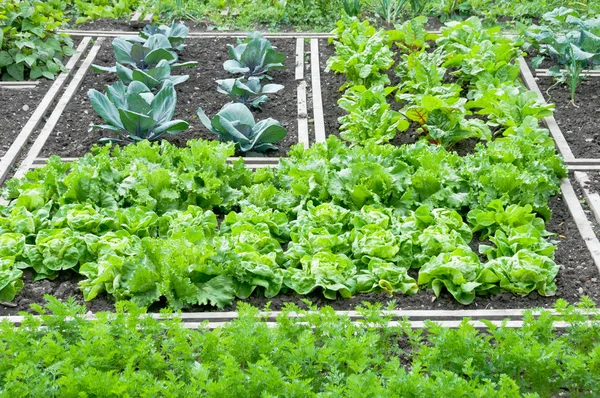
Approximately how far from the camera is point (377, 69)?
21.3ft

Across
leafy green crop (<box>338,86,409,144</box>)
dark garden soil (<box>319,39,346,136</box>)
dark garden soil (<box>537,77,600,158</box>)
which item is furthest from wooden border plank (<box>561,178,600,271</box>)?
dark garden soil (<box>319,39,346,136</box>)

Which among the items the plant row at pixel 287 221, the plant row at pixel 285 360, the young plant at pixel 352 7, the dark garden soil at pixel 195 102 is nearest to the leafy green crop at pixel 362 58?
the dark garden soil at pixel 195 102

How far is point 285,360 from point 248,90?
3.49 meters

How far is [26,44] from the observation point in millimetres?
6758

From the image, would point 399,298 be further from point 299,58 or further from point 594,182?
point 299,58

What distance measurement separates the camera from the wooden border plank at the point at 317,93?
5838mm

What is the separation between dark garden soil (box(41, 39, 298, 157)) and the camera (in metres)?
5.76

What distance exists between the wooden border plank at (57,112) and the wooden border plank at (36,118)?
74 millimetres

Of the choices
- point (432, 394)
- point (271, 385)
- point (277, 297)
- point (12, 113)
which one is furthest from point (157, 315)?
point (12, 113)

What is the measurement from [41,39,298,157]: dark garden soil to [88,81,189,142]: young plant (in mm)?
286

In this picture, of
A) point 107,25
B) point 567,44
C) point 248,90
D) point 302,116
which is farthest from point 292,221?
point 107,25

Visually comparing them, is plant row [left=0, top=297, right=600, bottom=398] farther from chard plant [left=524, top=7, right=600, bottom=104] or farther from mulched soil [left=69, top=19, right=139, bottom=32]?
mulched soil [left=69, top=19, right=139, bottom=32]

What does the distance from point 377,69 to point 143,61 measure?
6.69 feet

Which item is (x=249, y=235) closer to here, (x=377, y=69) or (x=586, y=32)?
(x=377, y=69)
